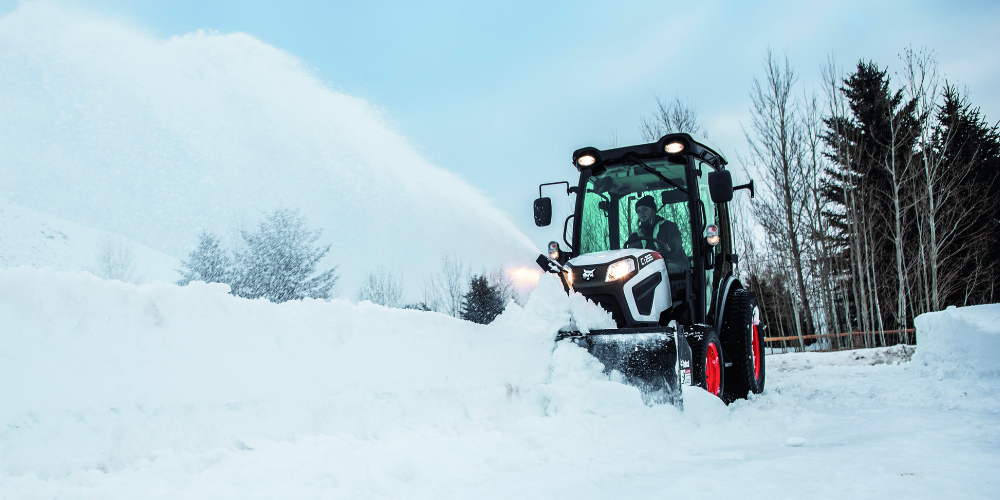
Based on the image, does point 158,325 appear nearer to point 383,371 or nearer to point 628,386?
point 383,371

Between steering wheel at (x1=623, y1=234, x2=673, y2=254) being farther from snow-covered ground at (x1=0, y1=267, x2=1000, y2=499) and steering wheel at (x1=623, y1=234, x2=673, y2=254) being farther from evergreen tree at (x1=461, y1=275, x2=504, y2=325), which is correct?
evergreen tree at (x1=461, y1=275, x2=504, y2=325)

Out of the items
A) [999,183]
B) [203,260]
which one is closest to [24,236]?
[203,260]

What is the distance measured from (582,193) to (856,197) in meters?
17.2

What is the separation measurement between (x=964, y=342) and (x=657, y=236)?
3639 millimetres

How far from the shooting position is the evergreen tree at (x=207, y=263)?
24.6 metres

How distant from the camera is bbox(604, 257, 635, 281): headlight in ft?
15.8

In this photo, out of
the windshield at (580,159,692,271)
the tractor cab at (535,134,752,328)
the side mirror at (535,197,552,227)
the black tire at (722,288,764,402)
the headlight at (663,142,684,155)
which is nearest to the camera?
the tractor cab at (535,134,752,328)

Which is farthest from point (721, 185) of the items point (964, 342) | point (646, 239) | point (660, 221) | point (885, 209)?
point (885, 209)

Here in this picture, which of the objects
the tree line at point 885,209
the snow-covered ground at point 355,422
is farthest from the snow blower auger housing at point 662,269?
the tree line at point 885,209

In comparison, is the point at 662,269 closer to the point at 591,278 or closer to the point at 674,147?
the point at 591,278

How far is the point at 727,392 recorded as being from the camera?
217 inches

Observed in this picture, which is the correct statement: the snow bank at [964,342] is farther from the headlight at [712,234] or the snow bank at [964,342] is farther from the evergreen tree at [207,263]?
the evergreen tree at [207,263]

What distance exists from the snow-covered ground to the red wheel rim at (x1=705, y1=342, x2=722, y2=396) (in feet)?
1.65

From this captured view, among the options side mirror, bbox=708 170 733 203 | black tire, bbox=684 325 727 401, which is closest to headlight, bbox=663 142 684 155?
side mirror, bbox=708 170 733 203
